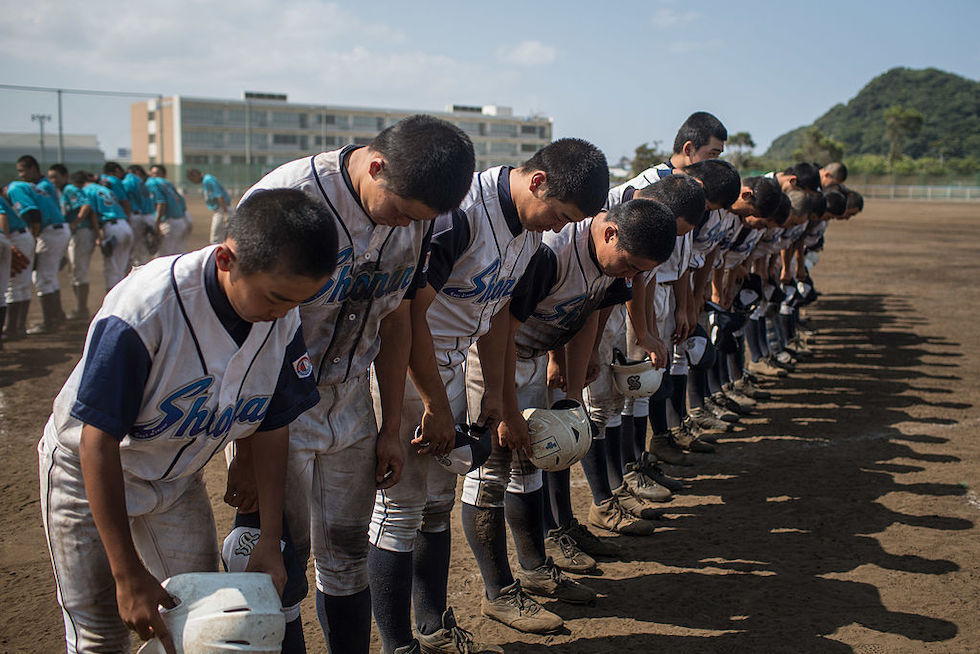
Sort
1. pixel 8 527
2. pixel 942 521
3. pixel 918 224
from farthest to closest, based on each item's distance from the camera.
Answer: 1. pixel 918 224
2. pixel 942 521
3. pixel 8 527

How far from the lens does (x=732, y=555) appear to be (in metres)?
4.94

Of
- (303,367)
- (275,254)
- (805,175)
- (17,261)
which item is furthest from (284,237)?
(17,261)

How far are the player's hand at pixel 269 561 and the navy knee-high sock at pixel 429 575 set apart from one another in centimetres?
103

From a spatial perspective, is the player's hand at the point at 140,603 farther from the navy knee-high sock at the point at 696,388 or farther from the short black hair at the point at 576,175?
the navy knee-high sock at the point at 696,388

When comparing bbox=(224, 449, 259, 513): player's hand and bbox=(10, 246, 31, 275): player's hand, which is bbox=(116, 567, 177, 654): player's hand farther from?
bbox=(10, 246, 31, 275): player's hand

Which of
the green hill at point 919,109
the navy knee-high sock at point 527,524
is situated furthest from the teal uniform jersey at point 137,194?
the green hill at point 919,109

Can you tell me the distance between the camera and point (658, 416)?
6.52 m

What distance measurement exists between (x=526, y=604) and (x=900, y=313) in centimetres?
1247

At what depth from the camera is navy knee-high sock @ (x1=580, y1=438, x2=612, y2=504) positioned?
5223mm

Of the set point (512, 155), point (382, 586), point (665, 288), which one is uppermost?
point (512, 155)

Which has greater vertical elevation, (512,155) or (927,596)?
(512,155)

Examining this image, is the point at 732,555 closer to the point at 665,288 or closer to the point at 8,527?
the point at 665,288

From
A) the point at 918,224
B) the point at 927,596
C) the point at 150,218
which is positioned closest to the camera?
the point at 927,596

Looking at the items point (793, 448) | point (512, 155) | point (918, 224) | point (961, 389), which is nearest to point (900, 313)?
point (961, 389)
